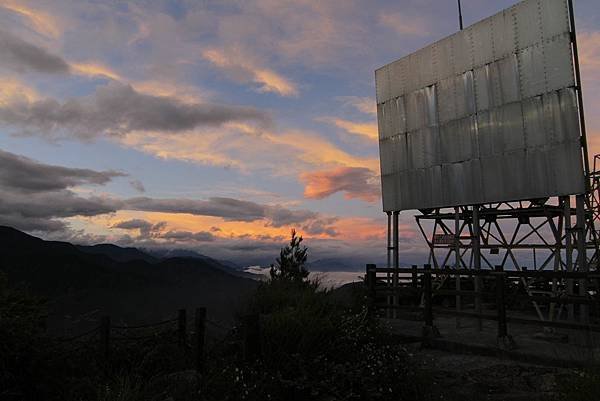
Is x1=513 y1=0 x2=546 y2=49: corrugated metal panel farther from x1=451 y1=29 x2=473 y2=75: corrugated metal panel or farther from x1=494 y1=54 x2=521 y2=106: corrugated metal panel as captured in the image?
x1=451 y1=29 x2=473 y2=75: corrugated metal panel

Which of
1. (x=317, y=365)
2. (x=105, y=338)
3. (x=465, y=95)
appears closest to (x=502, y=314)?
(x=317, y=365)

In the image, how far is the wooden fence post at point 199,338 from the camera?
10521 mm

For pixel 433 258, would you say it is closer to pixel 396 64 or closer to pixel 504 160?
pixel 504 160

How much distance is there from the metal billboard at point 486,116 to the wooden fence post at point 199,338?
8905 mm

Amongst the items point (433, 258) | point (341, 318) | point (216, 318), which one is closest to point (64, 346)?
point (216, 318)

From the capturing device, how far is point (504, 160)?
14156 mm

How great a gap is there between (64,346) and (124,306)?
152m

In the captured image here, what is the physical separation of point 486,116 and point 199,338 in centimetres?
1061

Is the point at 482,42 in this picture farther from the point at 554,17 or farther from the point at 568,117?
the point at 568,117

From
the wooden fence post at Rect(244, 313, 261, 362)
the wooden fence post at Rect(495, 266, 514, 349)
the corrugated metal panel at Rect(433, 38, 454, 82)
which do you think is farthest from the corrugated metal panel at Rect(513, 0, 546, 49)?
the wooden fence post at Rect(244, 313, 261, 362)

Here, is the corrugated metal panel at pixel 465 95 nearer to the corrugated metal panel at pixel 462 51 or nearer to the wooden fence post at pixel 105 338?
the corrugated metal panel at pixel 462 51

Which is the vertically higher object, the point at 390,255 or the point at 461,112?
the point at 461,112

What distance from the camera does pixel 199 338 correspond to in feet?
35.5

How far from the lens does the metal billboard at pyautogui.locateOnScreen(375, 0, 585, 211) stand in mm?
12922
